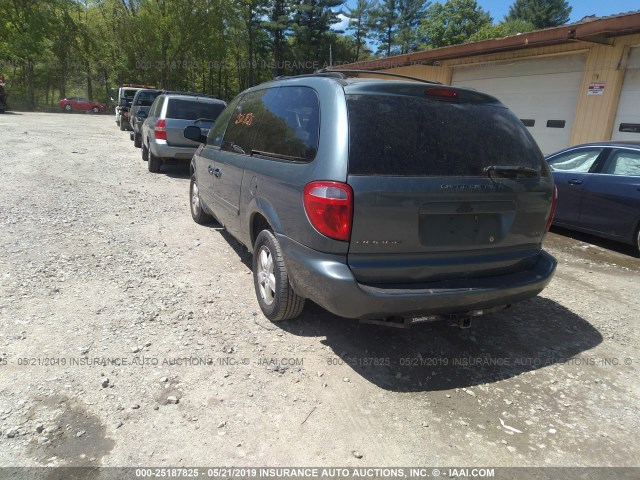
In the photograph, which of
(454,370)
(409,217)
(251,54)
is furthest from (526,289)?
(251,54)

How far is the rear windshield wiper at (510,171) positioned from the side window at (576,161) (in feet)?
13.4

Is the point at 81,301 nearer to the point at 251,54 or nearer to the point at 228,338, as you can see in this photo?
the point at 228,338

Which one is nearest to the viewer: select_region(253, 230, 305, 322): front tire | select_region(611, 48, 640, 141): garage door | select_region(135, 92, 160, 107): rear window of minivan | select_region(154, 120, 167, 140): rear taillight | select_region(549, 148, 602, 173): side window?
select_region(253, 230, 305, 322): front tire

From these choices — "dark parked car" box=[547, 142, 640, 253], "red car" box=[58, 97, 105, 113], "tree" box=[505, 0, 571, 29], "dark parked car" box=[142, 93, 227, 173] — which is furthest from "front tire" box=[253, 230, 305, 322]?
"tree" box=[505, 0, 571, 29]

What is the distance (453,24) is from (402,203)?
45031 millimetres

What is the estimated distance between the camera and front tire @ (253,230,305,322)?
331 cm

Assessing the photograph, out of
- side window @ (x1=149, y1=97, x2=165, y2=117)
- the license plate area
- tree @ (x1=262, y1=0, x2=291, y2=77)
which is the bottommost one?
the license plate area

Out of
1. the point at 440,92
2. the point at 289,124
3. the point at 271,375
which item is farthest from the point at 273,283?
the point at 440,92

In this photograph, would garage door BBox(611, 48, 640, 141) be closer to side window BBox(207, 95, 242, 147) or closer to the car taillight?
side window BBox(207, 95, 242, 147)

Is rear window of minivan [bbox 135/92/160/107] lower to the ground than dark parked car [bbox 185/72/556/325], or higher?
higher

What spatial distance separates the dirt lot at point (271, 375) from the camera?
7.85 feet

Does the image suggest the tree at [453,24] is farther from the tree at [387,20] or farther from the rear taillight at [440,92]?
the rear taillight at [440,92]

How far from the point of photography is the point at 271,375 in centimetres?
299

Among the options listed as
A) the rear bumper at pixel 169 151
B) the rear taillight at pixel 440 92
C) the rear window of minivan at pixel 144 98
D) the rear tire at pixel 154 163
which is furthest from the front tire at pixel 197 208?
the rear window of minivan at pixel 144 98
